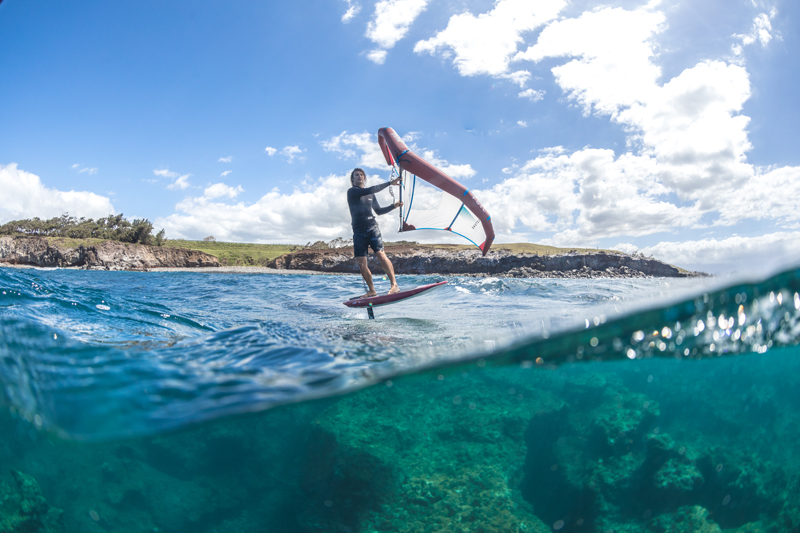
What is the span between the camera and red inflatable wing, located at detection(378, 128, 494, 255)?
286 inches

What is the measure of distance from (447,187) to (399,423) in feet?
15.9

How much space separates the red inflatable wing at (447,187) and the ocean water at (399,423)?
2863 mm

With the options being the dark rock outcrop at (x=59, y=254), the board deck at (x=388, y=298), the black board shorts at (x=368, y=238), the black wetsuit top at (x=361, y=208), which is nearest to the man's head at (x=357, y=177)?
the black wetsuit top at (x=361, y=208)

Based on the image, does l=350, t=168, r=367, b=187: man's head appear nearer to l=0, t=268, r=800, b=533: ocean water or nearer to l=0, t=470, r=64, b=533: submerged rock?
l=0, t=268, r=800, b=533: ocean water

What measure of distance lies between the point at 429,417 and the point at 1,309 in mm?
6417

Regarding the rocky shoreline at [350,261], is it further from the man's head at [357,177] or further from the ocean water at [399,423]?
the man's head at [357,177]

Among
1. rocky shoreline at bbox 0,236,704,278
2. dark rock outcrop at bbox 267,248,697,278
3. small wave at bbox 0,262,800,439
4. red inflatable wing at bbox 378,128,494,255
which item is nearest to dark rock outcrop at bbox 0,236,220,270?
rocky shoreline at bbox 0,236,704,278

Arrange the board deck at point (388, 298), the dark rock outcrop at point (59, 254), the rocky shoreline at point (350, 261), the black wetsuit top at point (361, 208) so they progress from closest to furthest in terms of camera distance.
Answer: the board deck at point (388, 298) < the black wetsuit top at point (361, 208) < the rocky shoreline at point (350, 261) < the dark rock outcrop at point (59, 254)

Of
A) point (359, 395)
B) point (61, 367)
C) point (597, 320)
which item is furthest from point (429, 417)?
point (61, 367)

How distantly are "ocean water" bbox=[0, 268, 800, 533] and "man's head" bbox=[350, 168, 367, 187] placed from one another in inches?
121

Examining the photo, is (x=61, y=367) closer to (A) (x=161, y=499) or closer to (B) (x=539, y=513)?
(A) (x=161, y=499)

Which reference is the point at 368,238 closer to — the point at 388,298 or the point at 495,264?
the point at 388,298

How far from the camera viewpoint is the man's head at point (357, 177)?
7375mm

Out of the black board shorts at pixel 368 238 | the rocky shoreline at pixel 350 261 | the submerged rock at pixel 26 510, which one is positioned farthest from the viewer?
the rocky shoreline at pixel 350 261
